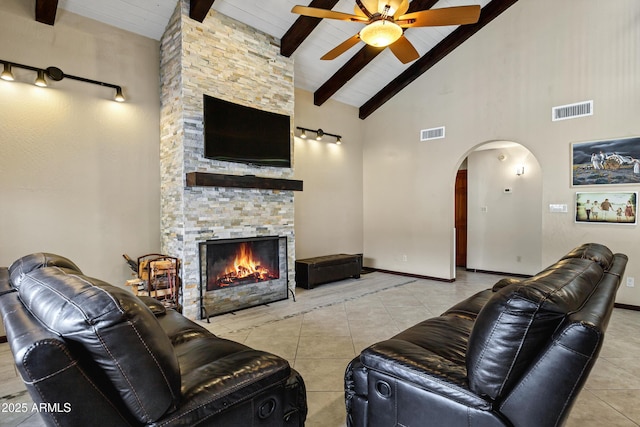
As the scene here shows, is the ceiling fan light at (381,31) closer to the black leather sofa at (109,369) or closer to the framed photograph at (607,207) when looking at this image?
the black leather sofa at (109,369)

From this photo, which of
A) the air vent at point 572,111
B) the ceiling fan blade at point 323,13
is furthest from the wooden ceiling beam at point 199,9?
the air vent at point 572,111

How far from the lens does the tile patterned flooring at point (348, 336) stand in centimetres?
227

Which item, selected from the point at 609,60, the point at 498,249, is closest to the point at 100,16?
the point at 609,60

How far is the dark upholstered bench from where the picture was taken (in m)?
5.60

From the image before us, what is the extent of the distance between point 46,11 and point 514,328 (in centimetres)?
482

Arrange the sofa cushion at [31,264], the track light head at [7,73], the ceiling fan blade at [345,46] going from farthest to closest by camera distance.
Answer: the ceiling fan blade at [345,46] → the track light head at [7,73] → the sofa cushion at [31,264]

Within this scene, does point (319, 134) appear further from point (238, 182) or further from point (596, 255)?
point (596, 255)

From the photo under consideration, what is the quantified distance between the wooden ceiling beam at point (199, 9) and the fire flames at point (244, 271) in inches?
110

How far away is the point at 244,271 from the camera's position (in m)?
4.63

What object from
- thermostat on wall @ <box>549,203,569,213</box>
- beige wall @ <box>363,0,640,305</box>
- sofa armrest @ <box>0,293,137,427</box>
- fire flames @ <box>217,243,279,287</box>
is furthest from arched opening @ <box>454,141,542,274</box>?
sofa armrest @ <box>0,293,137,427</box>

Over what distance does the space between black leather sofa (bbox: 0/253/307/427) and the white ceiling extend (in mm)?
3609

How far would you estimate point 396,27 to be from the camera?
2914 mm

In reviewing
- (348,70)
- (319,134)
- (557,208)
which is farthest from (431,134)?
(557,208)

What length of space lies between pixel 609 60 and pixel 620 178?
157 cm
